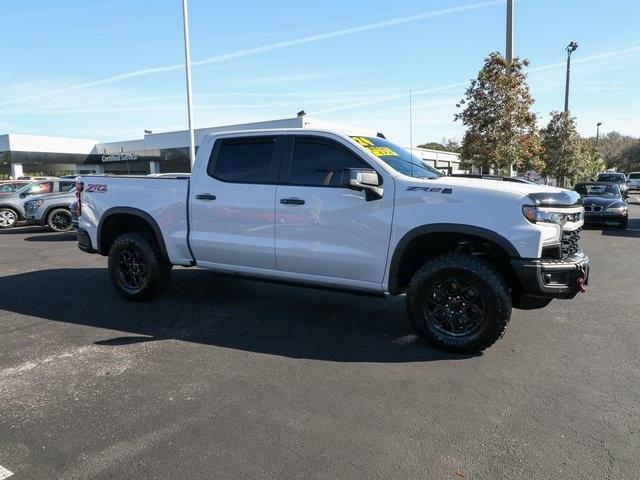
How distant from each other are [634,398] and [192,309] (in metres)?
4.39

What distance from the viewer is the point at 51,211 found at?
47.8 feet

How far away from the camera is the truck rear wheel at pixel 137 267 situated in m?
6.03

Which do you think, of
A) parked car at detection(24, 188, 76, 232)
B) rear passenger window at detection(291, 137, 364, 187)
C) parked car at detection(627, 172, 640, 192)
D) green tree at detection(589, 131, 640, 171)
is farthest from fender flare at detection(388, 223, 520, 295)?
green tree at detection(589, 131, 640, 171)

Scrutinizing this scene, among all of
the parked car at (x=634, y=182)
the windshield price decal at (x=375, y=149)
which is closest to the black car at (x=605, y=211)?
the windshield price decal at (x=375, y=149)

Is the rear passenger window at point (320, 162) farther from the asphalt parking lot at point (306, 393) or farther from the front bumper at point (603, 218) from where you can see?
the front bumper at point (603, 218)

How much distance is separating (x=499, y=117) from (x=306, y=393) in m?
16.3

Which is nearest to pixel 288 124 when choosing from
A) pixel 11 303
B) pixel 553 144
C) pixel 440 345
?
pixel 553 144

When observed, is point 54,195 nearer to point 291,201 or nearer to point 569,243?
point 291,201

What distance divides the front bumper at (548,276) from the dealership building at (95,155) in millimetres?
36211

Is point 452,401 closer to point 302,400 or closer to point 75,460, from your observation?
point 302,400

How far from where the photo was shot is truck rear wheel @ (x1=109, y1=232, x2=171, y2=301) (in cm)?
Answer: 603

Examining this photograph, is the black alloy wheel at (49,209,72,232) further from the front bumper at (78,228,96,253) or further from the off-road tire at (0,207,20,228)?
the front bumper at (78,228,96,253)

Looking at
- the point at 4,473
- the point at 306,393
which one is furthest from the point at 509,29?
the point at 4,473

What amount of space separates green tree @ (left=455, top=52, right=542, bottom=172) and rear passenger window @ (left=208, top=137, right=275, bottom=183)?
13925 mm
